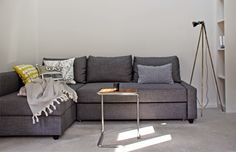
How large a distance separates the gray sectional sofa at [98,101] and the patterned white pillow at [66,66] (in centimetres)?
10

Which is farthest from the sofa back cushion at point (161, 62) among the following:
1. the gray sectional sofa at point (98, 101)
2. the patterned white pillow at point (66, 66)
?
the patterned white pillow at point (66, 66)

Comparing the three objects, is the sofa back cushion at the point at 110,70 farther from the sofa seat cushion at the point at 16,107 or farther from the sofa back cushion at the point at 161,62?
the sofa seat cushion at the point at 16,107

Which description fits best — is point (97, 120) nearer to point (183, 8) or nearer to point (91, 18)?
point (91, 18)

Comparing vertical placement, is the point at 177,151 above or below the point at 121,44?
below

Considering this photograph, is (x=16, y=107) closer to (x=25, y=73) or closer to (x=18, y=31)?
(x=25, y=73)

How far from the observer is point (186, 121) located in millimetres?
3861

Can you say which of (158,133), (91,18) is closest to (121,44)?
(91,18)

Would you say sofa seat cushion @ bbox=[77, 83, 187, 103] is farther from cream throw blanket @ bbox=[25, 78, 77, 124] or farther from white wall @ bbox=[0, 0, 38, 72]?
white wall @ bbox=[0, 0, 38, 72]

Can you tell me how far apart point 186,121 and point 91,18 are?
7.72ft

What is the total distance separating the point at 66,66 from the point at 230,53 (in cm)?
252

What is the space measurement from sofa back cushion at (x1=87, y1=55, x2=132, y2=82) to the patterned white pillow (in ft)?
0.90

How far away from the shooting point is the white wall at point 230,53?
14.2ft

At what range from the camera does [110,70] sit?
14.7 ft

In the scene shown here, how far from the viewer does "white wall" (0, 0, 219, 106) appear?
15.8 feet
